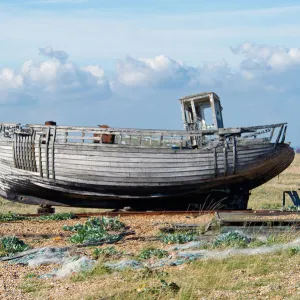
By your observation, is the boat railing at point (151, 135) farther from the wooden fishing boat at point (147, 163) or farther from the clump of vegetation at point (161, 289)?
the clump of vegetation at point (161, 289)

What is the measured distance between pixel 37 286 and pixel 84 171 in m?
11.0

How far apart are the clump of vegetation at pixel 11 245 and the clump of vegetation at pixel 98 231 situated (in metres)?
1.08

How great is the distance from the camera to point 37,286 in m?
9.60

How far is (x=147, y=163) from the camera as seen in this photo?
1997cm

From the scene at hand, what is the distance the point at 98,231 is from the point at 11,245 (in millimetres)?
2141

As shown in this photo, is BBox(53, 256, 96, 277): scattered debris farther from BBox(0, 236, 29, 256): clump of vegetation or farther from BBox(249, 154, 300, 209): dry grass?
BBox(249, 154, 300, 209): dry grass

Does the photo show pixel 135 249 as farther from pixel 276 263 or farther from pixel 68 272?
pixel 276 263

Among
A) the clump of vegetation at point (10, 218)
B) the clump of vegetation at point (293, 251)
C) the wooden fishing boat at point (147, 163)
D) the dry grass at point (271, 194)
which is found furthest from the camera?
the dry grass at point (271, 194)

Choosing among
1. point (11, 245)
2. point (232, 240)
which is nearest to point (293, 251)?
point (232, 240)

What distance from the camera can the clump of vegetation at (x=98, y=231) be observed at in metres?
13.3

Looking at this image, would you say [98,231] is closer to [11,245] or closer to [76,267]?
[11,245]

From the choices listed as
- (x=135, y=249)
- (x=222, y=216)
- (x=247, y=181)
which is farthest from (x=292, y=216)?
(x=135, y=249)

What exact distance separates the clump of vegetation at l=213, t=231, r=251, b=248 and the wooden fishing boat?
24.4 ft

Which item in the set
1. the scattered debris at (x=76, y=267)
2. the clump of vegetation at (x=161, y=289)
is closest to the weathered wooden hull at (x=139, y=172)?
the scattered debris at (x=76, y=267)
